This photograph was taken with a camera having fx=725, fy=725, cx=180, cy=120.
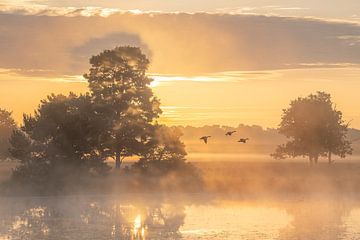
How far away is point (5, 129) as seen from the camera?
126625 mm

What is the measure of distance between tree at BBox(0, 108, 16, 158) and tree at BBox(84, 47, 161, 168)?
37137mm

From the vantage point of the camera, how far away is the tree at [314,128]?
92.4 meters

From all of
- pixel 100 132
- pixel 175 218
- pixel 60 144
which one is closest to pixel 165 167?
pixel 100 132

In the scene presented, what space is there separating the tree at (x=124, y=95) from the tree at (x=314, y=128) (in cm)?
2367

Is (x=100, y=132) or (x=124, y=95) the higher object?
(x=124, y=95)

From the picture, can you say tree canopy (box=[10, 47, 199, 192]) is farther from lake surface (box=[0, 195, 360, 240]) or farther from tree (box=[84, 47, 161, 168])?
lake surface (box=[0, 195, 360, 240])

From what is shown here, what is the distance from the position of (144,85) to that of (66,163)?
12.2 m

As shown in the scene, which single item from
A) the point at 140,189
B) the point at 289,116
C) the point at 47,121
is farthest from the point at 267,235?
the point at 289,116

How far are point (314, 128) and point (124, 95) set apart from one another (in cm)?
2817

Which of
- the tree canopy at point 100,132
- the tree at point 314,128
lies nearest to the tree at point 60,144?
the tree canopy at point 100,132

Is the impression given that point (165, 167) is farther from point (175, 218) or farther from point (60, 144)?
point (175, 218)

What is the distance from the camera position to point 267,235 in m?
42.8

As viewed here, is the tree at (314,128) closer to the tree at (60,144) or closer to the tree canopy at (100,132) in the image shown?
the tree canopy at (100,132)

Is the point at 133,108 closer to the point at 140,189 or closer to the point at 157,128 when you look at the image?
the point at 157,128
